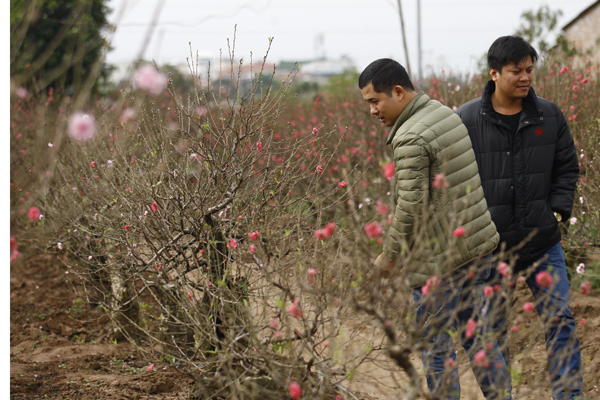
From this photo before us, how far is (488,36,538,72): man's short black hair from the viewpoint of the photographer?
265cm

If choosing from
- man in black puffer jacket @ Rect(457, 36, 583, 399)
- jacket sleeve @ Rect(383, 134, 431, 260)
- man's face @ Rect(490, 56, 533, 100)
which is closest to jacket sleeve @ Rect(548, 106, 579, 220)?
man in black puffer jacket @ Rect(457, 36, 583, 399)

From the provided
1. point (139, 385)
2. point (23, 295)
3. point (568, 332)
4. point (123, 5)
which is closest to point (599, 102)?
point (568, 332)

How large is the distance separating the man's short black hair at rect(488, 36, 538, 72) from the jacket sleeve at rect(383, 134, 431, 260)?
736mm

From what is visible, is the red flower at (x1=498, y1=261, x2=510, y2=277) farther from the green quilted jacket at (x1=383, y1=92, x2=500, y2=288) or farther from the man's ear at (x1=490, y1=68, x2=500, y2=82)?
the man's ear at (x1=490, y1=68, x2=500, y2=82)

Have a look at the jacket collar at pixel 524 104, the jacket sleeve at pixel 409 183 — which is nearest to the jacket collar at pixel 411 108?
the jacket sleeve at pixel 409 183

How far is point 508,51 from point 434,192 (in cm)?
87

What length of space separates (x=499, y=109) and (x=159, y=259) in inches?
81.7

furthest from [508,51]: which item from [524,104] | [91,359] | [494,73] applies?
[91,359]

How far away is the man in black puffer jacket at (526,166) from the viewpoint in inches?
105

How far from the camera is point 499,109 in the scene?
9.18 feet

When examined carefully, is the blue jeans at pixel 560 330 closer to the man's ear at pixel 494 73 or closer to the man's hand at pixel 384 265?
the man's hand at pixel 384 265

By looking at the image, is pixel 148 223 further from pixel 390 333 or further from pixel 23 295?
pixel 23 295

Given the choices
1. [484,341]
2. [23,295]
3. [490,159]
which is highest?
[490,159]

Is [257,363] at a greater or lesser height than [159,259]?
lesser
